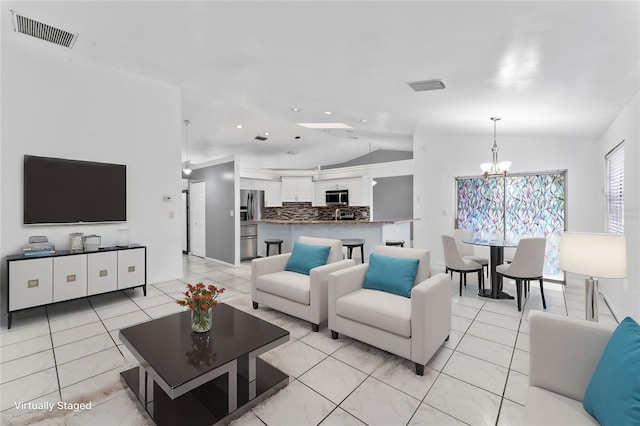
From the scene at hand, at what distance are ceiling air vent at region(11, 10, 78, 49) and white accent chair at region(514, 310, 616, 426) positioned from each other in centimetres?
495

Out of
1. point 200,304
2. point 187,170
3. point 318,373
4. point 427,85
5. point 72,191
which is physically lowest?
point 318,373

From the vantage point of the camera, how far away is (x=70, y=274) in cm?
360

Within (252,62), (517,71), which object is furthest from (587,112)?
(252,62)

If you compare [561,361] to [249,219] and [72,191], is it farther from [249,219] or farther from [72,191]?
[249,219]

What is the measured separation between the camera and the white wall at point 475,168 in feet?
16.1

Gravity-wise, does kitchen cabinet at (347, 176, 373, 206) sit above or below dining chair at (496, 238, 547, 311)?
above

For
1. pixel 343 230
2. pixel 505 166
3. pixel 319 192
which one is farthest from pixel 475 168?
pixel 319 192

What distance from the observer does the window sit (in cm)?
363

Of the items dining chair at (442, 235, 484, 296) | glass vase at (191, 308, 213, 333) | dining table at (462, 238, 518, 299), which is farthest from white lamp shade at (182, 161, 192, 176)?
dining table at (462, 238, 518, 299)

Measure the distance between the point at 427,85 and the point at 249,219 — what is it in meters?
6.05

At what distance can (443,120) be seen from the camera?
4.83m

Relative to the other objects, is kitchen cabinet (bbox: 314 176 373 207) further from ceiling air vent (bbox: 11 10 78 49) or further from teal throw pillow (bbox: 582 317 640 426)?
teal throw pillow (bbox: 582 317 640 426)

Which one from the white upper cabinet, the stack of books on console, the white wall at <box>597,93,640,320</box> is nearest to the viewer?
the white wall at <box>597,93,640,320</box>

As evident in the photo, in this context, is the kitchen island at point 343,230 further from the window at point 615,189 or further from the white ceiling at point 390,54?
the window at point 615,189
